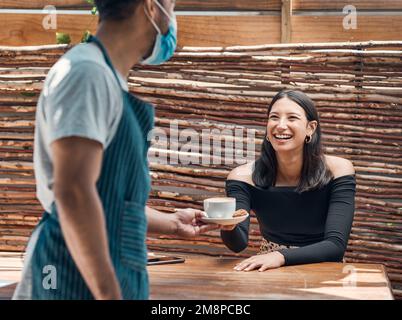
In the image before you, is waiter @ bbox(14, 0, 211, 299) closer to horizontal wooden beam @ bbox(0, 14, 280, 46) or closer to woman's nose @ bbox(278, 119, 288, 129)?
woman's nose @ bbox(278, 119, 288, 129)

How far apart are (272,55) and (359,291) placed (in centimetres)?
197

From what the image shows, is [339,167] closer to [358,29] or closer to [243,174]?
[243,174]

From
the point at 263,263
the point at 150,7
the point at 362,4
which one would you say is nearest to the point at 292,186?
the point at 263,263

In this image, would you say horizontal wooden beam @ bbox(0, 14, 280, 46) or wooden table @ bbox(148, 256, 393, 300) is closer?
wooden table @ bbox(148, 256, 393, 300)

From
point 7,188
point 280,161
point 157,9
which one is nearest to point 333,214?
point 280,161

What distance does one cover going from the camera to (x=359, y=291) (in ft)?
7.34

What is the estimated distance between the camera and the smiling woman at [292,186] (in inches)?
123

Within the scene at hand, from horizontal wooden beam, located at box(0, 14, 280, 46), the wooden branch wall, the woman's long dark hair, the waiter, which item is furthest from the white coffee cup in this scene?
Result: horizontal wooden beam, located at box(0, 14, 280, 46)

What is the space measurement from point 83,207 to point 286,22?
3040 mm

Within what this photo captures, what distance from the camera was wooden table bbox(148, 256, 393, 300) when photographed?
2.18 m

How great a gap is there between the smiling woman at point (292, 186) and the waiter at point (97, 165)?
1652 millimetres

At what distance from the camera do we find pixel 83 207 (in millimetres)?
1254

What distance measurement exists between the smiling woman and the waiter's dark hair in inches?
68.6
